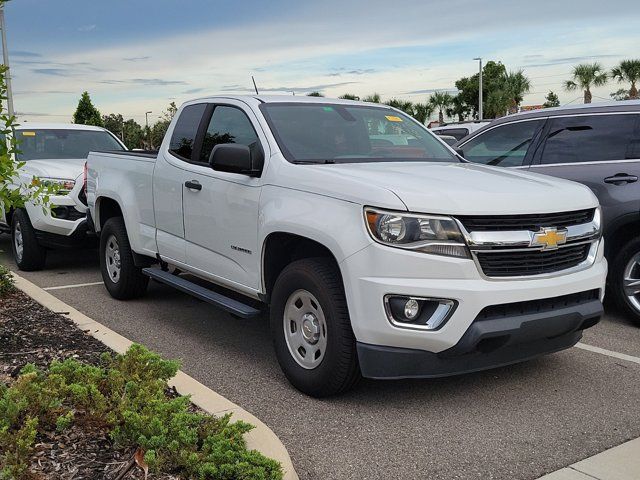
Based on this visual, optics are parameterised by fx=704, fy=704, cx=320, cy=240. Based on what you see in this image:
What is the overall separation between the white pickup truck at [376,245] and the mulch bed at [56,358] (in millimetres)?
997

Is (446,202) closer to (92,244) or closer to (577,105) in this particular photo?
(577,105)

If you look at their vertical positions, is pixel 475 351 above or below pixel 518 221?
below

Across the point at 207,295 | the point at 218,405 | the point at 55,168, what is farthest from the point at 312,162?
the point at 55,168

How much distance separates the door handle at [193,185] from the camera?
5426 millimetres

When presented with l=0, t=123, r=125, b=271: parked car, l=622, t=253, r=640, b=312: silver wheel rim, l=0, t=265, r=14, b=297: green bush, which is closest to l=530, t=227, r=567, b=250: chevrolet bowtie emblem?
l=622, t=253, r=640, b=312: silver wheel rim

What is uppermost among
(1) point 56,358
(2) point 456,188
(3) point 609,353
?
(2) point 456,188

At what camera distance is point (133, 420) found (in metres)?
3.13

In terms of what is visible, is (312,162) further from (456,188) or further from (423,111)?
(423,111)

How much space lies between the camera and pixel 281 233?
4582 mm

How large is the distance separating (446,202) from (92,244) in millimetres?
5749

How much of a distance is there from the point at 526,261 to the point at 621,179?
252 centimetres

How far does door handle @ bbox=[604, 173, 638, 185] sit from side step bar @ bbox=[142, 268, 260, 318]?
3.34 m

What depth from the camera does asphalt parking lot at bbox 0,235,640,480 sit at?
142 inches

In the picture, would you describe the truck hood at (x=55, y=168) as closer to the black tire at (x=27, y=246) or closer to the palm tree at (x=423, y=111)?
the black tire at (x=27, y=246)
